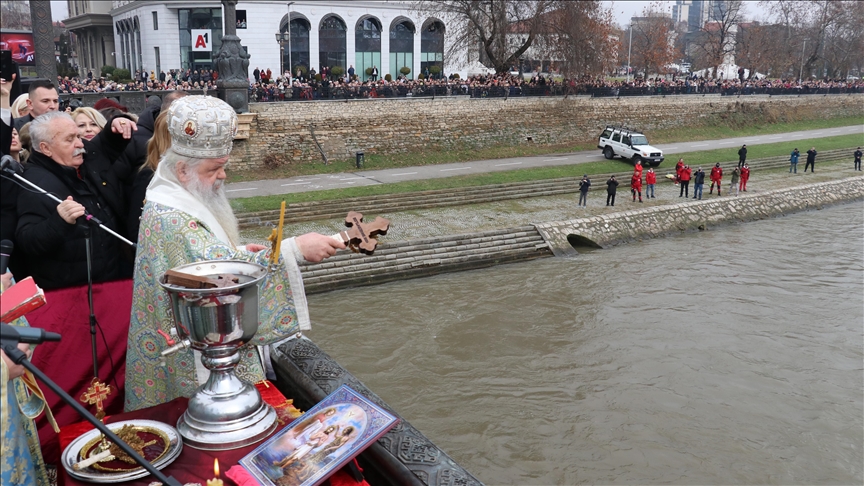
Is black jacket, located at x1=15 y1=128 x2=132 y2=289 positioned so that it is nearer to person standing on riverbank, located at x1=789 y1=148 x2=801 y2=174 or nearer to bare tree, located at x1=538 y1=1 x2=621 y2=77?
bare tree, located at x1=538 y1=1 x2=621 y2=77

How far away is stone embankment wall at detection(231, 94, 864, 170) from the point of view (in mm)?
22281

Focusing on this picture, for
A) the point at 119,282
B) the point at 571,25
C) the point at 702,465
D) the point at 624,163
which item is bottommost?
the point at 702,465

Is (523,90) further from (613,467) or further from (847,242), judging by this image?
(613,467)

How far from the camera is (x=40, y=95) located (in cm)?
537

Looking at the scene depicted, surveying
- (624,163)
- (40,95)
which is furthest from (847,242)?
(40,95)

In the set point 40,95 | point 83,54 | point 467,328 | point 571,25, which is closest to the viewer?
point 40,95

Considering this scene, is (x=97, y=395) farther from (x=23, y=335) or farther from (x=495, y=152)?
(x=495, y=152)

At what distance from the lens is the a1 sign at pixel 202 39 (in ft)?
97.9

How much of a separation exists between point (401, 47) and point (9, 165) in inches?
1311

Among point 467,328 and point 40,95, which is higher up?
point 40,95

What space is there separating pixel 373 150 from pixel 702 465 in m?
17.9

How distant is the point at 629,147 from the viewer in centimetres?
2516

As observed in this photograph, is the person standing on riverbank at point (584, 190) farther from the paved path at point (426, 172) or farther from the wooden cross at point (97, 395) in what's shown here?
the wooden cross at point (97, 395)

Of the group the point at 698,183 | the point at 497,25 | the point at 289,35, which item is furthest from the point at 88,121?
the point at 289,35
